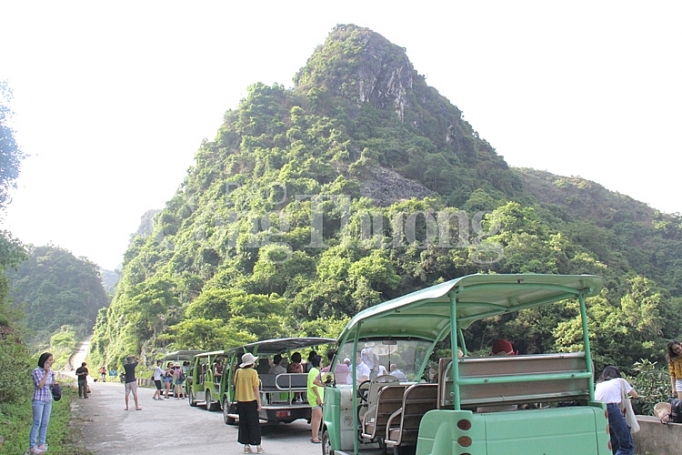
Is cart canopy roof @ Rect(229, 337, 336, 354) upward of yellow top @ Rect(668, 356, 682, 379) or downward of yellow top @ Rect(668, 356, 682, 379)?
upward

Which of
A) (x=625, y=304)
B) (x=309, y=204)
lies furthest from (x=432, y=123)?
(x=625, y=304)

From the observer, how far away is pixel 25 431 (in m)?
10.0

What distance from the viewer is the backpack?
6879mm

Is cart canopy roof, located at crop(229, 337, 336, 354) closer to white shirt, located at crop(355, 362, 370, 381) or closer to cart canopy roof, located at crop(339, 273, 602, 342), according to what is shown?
white shirt, located at crop(355, 362, 370, 381)

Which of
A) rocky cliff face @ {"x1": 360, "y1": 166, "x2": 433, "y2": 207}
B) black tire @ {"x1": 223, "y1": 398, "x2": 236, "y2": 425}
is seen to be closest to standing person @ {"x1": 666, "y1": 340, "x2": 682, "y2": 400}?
black tire @ {"x1": 223, "y1": 398, "x2": 236, "y2": 425}

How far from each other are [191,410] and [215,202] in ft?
212

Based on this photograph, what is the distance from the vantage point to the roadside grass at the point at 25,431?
8516mm

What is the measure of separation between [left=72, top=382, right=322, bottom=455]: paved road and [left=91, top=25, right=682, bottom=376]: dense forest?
19.5m

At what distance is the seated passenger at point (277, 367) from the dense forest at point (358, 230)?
21.9 meters

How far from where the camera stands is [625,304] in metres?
39.3

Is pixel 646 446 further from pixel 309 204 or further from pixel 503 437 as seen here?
pixel 309 204

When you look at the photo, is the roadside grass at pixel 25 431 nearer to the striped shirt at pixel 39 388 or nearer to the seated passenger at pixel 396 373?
the striped shirt at pixel 39 388

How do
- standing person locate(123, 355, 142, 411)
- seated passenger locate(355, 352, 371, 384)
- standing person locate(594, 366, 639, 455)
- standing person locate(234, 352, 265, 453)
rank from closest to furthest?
standing person locate(594, 366, 639, 455)
seated passenger locate(355, 352, 371, 384)
standing person locate(234, 352, 265, 453)
standing person locate(123, 355, 142, 411)

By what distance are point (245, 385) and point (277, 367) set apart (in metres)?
3.92
